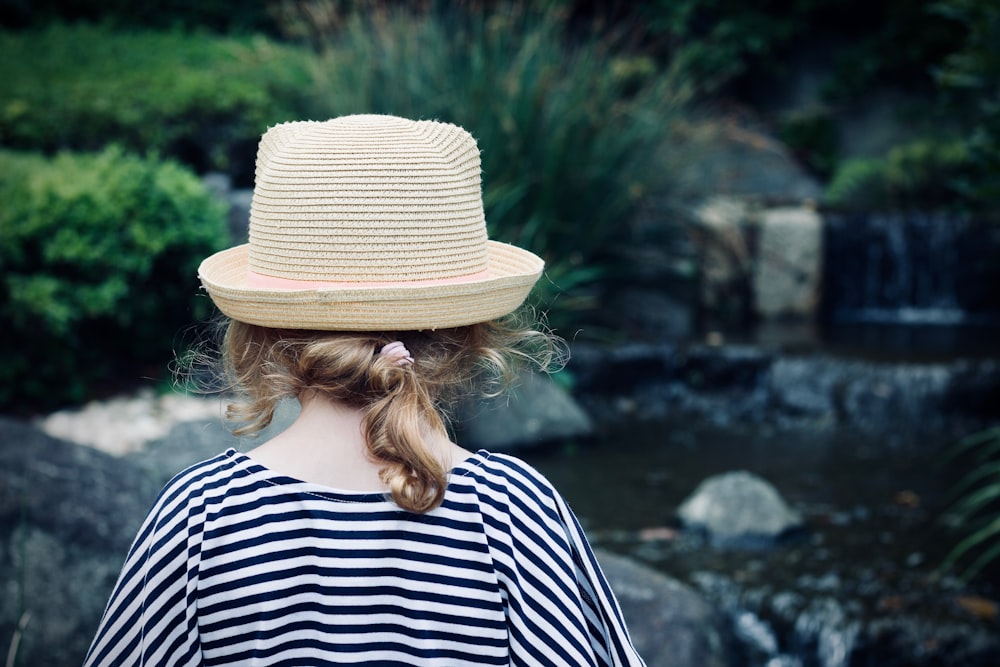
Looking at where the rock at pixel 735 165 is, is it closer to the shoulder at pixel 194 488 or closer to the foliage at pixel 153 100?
the foliage at pixel 153 100

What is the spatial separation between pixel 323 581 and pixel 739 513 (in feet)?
12.2

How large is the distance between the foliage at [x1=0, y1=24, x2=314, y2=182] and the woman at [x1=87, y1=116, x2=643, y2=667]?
516 cm

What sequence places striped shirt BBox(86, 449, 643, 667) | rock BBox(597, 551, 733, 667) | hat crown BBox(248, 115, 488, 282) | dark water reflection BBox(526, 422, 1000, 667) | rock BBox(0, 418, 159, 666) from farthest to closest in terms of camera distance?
dark water reflection BBox(526, 422, 1000, 667) < rock BBox(597, 551, 733, 667) < rock BBox(0, 418, 159, 666) < hat crown BBox(248, 115, 488, 282) < striped shirt BBox(86, 449, 643, 667)

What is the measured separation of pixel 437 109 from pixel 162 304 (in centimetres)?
226

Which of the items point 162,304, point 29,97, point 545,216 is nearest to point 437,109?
point 545,216

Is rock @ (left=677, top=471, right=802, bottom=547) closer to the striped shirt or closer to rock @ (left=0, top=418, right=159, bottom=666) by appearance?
rock @ (left=0, top=418, right=159, bottom=666)

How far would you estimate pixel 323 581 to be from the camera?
4.10ft

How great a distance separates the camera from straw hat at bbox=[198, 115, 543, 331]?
1340mm

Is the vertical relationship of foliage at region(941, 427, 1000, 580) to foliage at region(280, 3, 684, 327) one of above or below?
below

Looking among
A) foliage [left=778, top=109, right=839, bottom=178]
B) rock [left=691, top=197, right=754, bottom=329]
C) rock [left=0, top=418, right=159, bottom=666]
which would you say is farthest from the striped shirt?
foliage [left=778, top=109, right=839, bottom=178]

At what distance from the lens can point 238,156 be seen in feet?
23.9

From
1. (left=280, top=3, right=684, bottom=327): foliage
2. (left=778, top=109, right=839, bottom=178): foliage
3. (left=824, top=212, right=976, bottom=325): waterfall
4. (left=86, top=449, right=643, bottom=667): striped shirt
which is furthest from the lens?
(left=778, top=109, right=839, bottom=178): foliage

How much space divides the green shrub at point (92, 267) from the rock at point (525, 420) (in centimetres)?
161

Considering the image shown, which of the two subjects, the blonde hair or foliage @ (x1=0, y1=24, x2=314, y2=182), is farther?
foliage @ (x1=0, y1=24, x2=314, y2=182)
